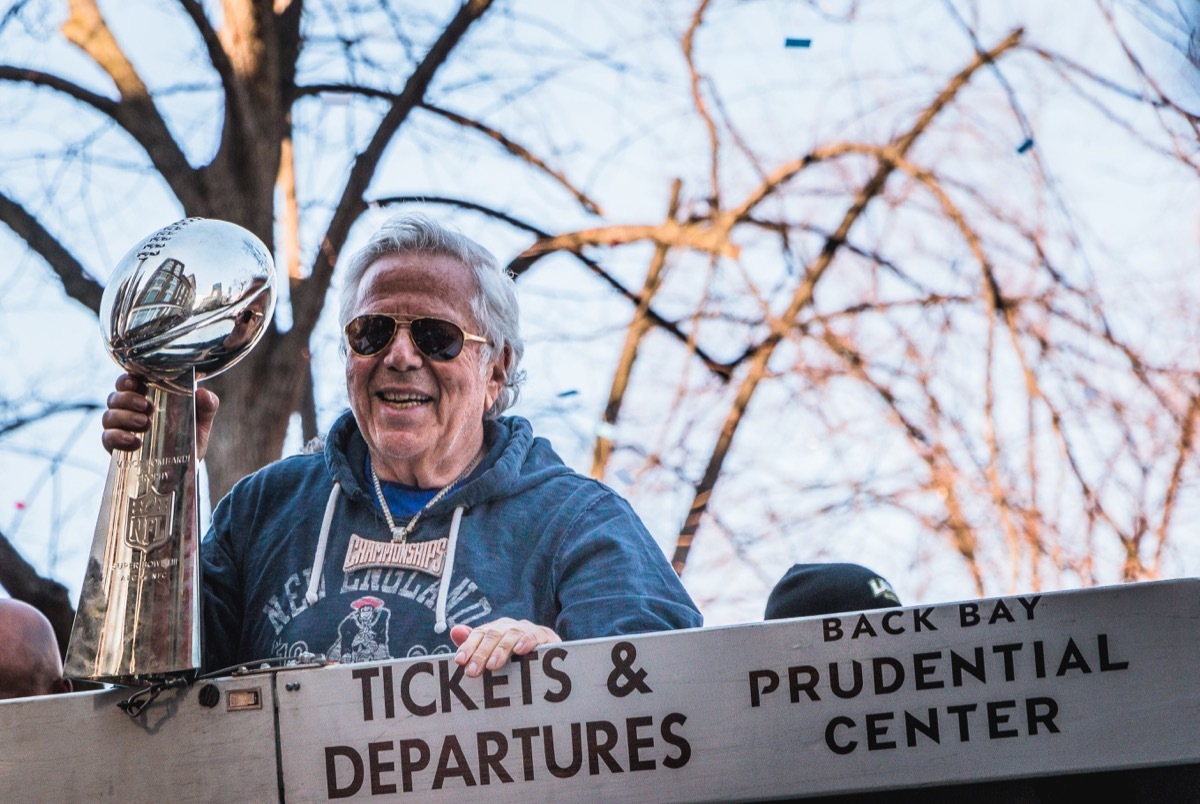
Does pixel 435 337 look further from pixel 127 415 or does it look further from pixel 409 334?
pixel 127 415

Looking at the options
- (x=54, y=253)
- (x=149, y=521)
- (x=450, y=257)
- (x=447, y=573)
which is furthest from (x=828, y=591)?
(x=54, y=253)

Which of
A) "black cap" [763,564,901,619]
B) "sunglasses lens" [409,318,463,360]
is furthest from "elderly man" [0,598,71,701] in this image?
"black cap" [763,564,901,619]

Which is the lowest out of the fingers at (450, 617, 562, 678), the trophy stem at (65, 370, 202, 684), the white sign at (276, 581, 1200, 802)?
the white sign at (276, 581, 1200, 802)

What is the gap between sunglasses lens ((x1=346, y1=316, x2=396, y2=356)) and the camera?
208 cm

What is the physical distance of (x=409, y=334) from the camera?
209 centimetres

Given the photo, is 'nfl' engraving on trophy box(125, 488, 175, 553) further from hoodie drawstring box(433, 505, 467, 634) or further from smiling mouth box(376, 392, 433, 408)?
smiling mouth box(376, 392, 433, 408)

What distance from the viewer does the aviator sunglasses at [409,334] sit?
208 cm

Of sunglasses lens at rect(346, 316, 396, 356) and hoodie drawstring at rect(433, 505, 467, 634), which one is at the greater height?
sunglasses lens at rect(346, 316, 396, 356)

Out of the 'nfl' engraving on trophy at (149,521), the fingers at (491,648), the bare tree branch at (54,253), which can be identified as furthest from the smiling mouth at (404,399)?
the bare tree branch at (54,253)

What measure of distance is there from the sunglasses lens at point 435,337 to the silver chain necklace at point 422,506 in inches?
7.3

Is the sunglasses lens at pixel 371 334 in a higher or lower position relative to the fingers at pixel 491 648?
higher

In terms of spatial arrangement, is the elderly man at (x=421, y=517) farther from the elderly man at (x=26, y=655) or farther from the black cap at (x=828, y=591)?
the elderly man at (x=26, y=655)

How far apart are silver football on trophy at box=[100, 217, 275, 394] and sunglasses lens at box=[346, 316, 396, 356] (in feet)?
1.67

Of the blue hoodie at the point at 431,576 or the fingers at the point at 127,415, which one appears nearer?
the fingers at the point at 127,415
